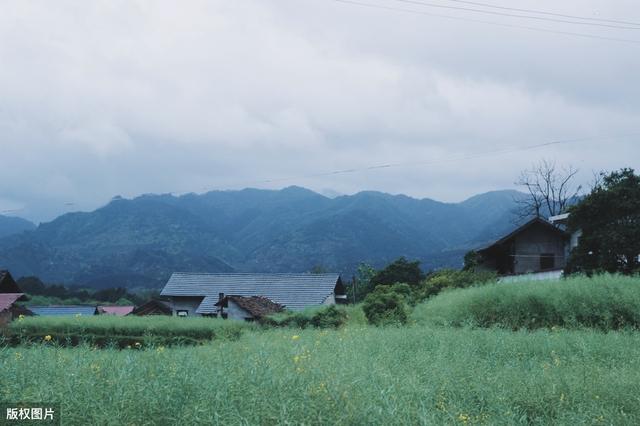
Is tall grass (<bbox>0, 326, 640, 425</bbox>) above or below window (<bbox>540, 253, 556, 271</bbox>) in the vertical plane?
below

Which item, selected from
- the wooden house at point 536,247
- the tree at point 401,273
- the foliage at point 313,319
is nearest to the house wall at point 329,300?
the tree at point 401,273

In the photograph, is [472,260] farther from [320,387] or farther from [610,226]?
[320,387]

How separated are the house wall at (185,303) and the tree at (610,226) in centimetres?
2786

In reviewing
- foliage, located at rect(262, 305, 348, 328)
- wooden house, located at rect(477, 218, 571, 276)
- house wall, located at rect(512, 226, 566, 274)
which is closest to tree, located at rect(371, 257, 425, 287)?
wooden house, located at rect(477, 218, 571, 276)

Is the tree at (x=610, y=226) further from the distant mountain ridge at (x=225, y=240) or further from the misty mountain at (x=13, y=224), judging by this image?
the misty mountain at (x=13, y=224)

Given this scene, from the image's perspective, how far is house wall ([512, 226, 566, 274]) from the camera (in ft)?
114

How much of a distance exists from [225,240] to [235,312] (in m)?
83.5

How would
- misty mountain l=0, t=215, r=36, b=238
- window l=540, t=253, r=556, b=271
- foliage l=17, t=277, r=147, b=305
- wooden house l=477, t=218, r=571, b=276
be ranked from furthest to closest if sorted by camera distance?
misty mountain l=0, t=215, r=36, b=238, foliage l=17, t=277, r=147, b=305, window l=540, t=253, r=556, b=271, wooden house l=477, t=218, r=571, b=276

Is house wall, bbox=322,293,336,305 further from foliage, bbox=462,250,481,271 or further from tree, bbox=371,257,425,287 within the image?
foliage, bbox=462,250,481,271

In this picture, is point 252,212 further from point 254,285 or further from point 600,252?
point 600,252

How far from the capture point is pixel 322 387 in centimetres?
571

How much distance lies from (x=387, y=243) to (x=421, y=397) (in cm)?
10402

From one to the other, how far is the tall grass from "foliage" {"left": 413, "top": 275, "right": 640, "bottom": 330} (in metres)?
5.32

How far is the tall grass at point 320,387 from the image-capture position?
203 inches
